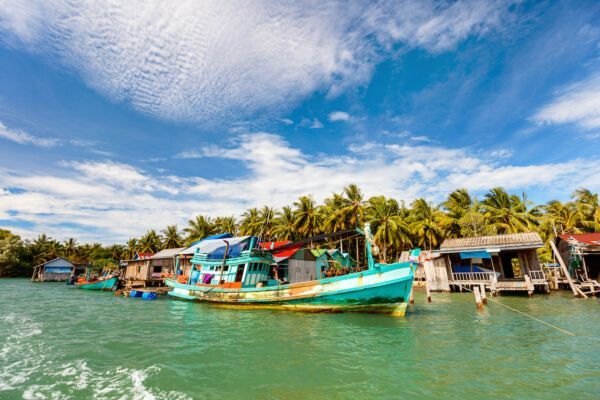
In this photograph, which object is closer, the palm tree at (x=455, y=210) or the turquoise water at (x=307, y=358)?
the turquoise water at (x=307, y=358)

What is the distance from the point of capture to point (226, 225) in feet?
184

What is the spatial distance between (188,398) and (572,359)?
9889 millimetres

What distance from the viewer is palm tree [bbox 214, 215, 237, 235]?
183 feet

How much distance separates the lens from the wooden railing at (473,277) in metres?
24.5

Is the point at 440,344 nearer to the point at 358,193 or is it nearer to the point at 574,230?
the point at 358,193

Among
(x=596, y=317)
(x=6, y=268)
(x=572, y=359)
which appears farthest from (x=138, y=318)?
(x=6, y=268)

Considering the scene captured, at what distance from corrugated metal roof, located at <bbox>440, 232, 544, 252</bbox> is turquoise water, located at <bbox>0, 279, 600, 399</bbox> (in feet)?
32.1

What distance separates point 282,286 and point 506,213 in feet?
103

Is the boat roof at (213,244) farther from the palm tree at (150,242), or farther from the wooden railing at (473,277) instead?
the palm tree at (150,242)

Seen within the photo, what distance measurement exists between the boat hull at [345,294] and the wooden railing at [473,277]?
14.4 meters

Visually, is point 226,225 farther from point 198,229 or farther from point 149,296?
point 149,296

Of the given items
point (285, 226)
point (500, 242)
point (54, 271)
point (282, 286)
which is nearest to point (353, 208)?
point (285, 226)

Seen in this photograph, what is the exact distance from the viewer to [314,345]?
969 centimetres

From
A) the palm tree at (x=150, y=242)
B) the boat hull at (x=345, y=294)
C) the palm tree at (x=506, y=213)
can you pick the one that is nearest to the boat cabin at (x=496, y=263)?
the palm tree at (x=506, y=213)
